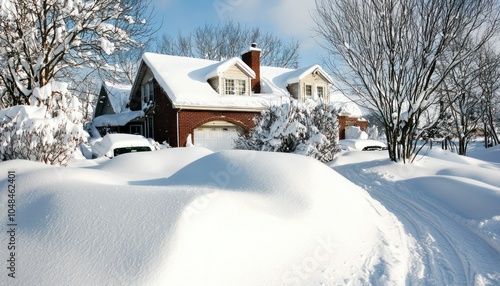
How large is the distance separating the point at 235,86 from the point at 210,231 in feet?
52.2

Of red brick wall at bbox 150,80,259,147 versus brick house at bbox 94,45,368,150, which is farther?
brick house at bbox 94,45,368,150

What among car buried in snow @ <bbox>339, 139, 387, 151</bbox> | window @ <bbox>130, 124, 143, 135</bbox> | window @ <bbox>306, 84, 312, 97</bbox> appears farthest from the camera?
window @ <bbox>130, 124, 143, 135</bbox>

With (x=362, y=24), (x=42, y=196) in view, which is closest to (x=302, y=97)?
(x=362, y=24)

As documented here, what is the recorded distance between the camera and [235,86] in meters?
18.3

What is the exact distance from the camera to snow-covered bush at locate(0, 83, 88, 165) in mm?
6895

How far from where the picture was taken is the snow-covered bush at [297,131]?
33.4ft

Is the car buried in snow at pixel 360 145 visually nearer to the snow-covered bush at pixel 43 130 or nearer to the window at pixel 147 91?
the window at pixel 147 91

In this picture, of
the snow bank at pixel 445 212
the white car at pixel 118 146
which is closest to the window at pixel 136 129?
the white car at pixel 118 146

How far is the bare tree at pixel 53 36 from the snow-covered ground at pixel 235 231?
6629mm

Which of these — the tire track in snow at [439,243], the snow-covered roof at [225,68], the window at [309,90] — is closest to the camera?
the tire track in snow at [439,243]

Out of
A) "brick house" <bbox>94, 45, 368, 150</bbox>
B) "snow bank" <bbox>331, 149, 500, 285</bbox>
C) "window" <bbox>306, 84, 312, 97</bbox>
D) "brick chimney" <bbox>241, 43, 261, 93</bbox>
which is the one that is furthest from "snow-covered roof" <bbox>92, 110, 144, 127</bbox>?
"snow bank" <bbox>331, 149, 500, 285</bbox>

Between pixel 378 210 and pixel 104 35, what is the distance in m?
10.9

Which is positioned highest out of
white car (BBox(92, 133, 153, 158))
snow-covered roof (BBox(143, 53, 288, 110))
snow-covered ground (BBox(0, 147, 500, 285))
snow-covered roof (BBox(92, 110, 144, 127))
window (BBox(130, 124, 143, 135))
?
snow-covered roof (BBox(143, 53, 288, 110))

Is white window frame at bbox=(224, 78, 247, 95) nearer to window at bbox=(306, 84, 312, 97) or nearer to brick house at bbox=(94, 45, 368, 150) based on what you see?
brick house at bbox=(94, 45, 368, 150)
